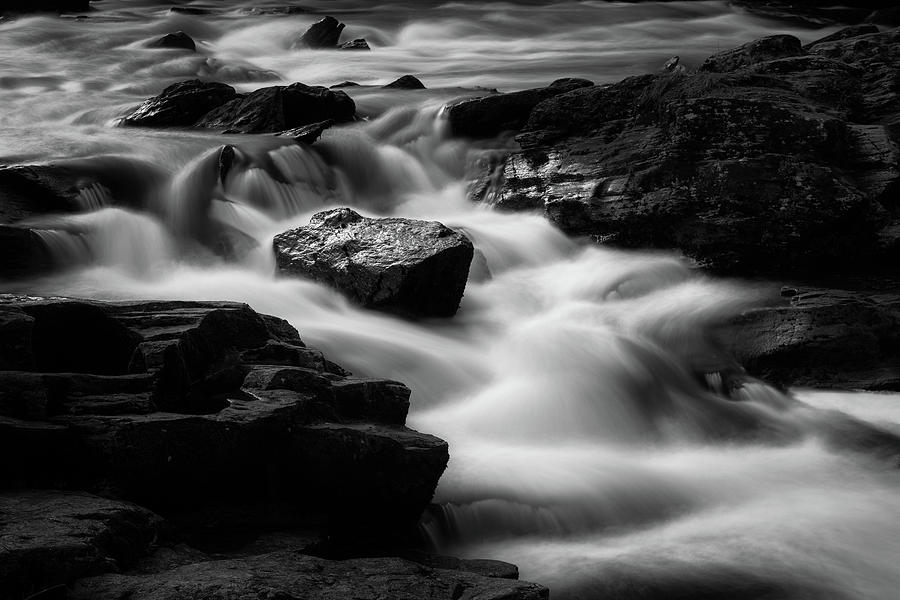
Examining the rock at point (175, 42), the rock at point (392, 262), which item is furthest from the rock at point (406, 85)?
the rock at point (392, 262)

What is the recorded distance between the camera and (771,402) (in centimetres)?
717

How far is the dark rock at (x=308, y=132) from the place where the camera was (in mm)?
11938

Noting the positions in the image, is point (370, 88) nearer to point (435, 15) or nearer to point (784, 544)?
point (435, 15)

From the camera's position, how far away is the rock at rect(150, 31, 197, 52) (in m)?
19.6

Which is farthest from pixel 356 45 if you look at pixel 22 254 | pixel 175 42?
pixel 22 254

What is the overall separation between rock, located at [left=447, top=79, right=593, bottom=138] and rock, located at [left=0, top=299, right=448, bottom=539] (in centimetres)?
811

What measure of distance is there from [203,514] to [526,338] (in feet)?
13.9

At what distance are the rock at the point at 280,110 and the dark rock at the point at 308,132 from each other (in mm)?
155

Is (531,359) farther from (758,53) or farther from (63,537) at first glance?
(758,53)

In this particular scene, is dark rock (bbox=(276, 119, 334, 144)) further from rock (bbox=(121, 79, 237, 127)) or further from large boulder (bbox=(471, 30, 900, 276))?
large boulder (bbox=(471, 30, 900, 276))

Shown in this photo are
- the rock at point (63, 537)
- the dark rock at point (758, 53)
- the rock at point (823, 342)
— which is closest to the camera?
the rock at point (63, 537)

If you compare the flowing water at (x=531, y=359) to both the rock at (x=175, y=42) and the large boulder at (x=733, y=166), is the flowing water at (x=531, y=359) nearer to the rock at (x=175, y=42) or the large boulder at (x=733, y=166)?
the large boulder at (x=733, y=166)

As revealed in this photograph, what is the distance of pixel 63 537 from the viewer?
127 inches

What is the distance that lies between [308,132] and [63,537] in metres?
9.36
